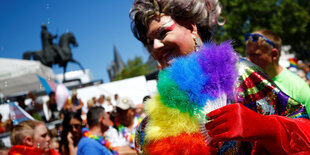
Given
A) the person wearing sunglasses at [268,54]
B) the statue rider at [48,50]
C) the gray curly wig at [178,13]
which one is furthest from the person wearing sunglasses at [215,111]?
the statue rider at [48,50]

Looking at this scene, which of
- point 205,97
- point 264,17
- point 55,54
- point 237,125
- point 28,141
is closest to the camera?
point 237,125

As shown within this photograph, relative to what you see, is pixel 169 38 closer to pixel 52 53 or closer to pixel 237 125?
pixel 237 125

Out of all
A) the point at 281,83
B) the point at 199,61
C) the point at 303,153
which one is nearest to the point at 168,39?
the point at 199,61

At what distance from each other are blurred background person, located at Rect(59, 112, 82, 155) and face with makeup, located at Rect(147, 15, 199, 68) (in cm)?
290

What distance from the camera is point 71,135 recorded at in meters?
3.85

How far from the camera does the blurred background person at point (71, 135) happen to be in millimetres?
3850

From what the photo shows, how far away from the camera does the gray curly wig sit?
1.34 m

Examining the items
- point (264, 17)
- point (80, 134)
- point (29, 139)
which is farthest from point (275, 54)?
point (264, 17)

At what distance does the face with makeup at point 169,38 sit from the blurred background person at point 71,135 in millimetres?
2898

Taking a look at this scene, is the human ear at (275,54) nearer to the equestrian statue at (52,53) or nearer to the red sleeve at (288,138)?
the red sleeve at (288,138)

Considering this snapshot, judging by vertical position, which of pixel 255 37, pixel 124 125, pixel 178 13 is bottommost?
pixel 124 125

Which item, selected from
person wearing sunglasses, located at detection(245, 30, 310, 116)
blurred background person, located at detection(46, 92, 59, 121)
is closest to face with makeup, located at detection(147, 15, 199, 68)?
person wearing sunglasses, located at detection(245, 30, 310, 116)

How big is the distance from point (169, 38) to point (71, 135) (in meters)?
3.08

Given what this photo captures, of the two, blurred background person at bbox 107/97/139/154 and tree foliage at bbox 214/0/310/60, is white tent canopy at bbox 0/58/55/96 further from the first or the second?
tree foliage at bbox 214/0/310/60
